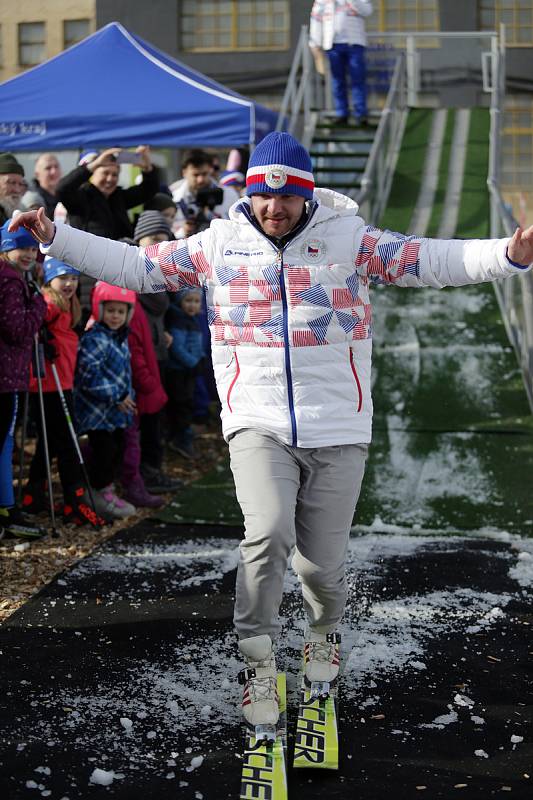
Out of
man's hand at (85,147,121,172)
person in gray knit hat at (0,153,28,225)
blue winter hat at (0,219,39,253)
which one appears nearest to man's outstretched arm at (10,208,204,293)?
blue winter hat at (0,219,39,253)

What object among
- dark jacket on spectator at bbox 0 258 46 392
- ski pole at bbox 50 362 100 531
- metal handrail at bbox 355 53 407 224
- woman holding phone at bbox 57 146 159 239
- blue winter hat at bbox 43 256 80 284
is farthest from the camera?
metal handrail at bbox 355 53 407 224

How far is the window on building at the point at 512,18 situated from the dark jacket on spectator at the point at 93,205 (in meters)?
22.1

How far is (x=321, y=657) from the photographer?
4129 mm

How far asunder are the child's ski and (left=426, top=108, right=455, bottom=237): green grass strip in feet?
35.7

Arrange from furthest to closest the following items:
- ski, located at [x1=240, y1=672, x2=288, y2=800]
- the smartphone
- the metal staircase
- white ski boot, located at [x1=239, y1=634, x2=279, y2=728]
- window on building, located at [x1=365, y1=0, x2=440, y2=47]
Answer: window on building, located at [x1=365, y1=0, x2=440, y2=47] < the metal staircase < the smartphone < white ski boot, located at [x1=239, y1=634, x2=279, y2=728] < ski, located at [x1=240, y1=672, x2=288, y2=800]

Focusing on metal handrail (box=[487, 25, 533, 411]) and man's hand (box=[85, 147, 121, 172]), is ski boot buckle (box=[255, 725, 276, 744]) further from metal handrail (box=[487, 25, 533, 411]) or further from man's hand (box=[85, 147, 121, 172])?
metal handrail (box=[487, 25, 533, 411])

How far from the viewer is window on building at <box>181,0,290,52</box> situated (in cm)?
2805

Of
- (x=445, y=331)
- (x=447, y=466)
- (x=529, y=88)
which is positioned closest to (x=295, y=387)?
(x=447, y=466)

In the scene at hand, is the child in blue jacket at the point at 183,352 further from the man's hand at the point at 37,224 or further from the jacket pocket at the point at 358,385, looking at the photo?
the jacket pocket at the point at 358,385

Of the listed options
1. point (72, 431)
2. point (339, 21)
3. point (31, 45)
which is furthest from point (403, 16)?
point (72, 431)

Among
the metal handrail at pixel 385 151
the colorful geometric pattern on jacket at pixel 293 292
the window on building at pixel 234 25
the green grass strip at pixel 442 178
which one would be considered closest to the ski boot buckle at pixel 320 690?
the colorful geometric pattern on jacket at pixel 293 292

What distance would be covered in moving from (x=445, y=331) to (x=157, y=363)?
427 centimetres

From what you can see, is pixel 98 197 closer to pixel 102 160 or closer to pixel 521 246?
pixel 102 160

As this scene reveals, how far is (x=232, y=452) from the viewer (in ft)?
13.2
